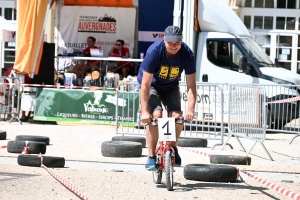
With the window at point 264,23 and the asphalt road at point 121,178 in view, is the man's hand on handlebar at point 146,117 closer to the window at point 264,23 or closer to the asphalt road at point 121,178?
the asphalt road at point 121,178

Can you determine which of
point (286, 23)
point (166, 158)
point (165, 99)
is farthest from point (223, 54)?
point (166, 158)

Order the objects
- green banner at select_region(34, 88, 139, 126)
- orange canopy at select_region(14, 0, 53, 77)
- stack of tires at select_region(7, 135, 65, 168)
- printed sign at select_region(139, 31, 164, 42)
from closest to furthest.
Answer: stack of tires at select_region(7, 135, 65, 168), green banner at select_region(34, 88, 139, 126), orange canopy at select_region(14, 0, 53, 77), printed sign at select_region(139, 31, 164, 42)

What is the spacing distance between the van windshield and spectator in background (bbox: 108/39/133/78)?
4303mm

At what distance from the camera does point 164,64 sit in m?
9.32

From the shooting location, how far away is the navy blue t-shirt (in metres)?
9.23

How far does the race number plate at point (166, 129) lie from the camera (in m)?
9.10

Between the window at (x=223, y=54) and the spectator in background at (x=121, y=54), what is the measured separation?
12.5 feet

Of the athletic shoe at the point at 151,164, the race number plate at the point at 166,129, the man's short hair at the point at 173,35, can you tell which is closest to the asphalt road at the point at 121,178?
the athletic shoe at the point at 151,164

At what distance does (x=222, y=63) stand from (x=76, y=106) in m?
3.81

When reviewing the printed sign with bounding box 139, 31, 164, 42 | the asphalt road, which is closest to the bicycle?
the asphalt road

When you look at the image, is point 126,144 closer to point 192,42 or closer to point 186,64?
point 186,64

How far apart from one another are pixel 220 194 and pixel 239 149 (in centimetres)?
610

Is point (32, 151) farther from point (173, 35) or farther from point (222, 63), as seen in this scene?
point (222, 63)

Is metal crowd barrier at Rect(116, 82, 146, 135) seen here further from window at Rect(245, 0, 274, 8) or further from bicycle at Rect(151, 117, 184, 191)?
window at Rect(245, 0, 274, 8)
